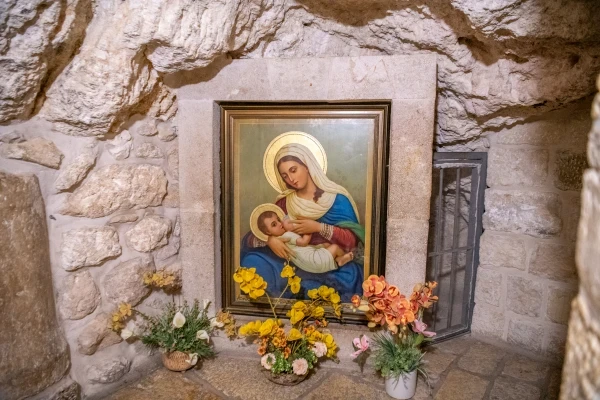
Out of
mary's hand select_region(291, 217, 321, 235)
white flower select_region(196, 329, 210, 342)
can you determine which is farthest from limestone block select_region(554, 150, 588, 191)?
white flower select_region(196, 329, 210, 342)

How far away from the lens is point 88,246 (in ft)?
5.89

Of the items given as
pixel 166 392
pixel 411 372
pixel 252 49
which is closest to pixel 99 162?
pixel 252 49

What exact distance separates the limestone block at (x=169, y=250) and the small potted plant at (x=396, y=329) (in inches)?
40.7

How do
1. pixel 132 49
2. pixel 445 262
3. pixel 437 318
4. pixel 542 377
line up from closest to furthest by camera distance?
pixel 132 49 < pixel 542 377 < pixel 437 318 < pixel 445 262

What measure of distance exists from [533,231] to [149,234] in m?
2.17

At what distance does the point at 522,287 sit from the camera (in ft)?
7.67

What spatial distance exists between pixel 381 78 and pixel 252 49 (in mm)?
704

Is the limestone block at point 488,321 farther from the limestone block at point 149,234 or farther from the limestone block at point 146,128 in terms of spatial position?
the limestone block at point 146,128

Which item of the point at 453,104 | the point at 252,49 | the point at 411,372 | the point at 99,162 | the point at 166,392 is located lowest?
the point at 166,392

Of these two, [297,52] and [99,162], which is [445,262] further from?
[99,162]

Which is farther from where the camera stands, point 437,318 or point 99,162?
point 437,318

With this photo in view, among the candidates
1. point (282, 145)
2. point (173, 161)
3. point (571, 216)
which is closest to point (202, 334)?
point (173, 161)

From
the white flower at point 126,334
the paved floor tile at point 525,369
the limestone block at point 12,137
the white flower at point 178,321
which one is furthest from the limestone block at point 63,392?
the paved floor tile at point 525,369

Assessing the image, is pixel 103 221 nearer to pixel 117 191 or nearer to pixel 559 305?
pixel 117 191
